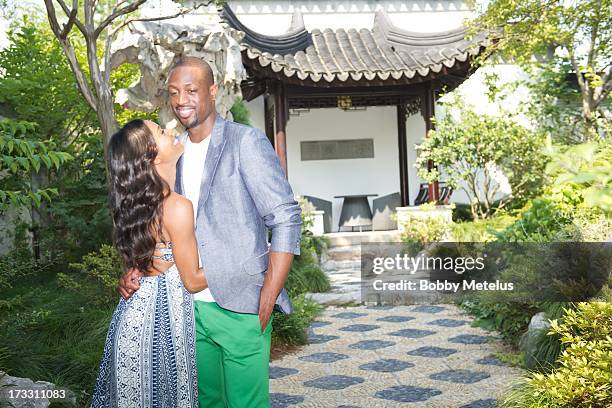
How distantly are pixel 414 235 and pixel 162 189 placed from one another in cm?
799

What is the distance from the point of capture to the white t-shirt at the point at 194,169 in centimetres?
220

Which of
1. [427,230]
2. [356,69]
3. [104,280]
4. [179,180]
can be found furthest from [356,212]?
[179,180]

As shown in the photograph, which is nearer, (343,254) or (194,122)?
(194,122)

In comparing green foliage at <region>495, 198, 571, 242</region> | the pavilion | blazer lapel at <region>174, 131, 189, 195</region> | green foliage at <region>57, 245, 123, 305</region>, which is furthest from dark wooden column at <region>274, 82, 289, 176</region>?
blazer lapel at <region>174, 131, 189, 195</region>

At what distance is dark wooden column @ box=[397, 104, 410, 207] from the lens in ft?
46.4

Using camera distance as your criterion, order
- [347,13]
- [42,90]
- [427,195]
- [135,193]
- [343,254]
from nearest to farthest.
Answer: [135,193], [42,90], [343,254], [427,195], [347,13]

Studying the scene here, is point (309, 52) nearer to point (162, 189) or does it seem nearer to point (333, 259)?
point (333, 259)

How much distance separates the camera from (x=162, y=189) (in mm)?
2057

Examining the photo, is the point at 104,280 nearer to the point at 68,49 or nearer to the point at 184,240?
the point at 68,49

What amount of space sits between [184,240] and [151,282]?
0.21 metres

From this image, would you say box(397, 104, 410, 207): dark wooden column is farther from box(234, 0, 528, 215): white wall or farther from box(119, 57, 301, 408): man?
box(119, 57, 301, 408): man

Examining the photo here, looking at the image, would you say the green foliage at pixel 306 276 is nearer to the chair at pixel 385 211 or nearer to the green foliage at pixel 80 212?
the green foliage at pixel 80 212

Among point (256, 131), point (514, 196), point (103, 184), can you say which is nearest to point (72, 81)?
point (103, 184)

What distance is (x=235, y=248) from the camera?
6.84ft
